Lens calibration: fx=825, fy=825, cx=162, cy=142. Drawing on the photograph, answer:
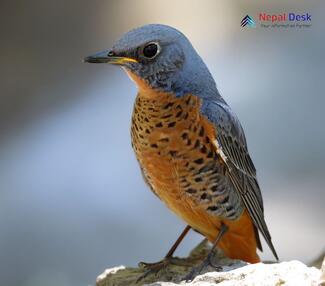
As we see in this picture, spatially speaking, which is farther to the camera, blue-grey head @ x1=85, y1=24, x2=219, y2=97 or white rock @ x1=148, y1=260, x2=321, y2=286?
blue-grey head @ x1=85, y1=24, x2=219, y2=97

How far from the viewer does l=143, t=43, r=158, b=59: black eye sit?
13.8 feet

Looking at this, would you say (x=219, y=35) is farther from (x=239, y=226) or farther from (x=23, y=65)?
(x=239, y=226)

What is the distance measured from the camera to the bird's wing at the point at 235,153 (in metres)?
4.43

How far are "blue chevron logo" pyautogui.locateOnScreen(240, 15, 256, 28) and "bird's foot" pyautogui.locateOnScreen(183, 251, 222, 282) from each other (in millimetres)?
4407

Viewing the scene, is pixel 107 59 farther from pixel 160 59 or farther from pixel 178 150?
pixel 178 150

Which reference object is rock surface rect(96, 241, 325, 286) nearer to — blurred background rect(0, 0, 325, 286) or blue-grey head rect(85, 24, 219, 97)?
blue-grey head rect(85, 24, 219, 97)

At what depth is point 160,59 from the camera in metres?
4.27

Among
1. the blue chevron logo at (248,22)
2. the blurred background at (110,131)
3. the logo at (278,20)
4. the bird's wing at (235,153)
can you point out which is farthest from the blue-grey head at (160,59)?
the blue chevron logo at (248,22)

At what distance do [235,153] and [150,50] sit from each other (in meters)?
0.79

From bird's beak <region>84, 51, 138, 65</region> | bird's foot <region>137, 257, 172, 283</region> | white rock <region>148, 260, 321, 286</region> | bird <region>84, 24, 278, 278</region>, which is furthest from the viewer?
bird's foot <region>137, 257, 172, 283</region>

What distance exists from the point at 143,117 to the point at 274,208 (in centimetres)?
322

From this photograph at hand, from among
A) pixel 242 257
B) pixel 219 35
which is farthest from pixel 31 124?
pixel 242 257

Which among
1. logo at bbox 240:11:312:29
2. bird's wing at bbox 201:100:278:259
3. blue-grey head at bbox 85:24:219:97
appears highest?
logo at bbox 240:11:312:29

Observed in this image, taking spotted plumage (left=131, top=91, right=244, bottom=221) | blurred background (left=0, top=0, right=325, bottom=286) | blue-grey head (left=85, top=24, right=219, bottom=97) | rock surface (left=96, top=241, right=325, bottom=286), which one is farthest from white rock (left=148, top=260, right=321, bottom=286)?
blurred background (left=0, top=0, right=325, bottom=286)
